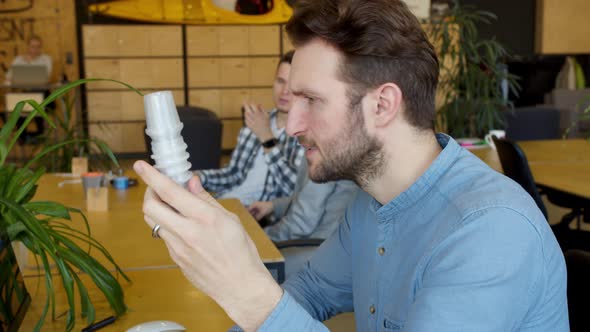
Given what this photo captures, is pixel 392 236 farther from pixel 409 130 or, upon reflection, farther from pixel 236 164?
pixel 236 164

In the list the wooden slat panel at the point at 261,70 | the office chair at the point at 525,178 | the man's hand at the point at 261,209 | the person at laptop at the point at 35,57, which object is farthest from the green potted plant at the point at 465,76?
the person at laptop at the point at 35,57

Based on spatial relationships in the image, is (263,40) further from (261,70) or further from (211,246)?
(211,246)

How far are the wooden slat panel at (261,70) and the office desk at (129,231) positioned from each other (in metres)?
5.82

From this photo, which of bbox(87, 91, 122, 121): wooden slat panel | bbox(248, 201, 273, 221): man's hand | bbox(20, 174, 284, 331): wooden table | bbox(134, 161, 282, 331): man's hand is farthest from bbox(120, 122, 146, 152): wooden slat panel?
bbox(134, 161, 282, 331): man's hand

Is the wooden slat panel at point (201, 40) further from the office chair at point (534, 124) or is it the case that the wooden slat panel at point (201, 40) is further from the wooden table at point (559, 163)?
the wooden table at point (559, 163)

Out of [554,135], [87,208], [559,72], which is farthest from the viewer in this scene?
[559,72]

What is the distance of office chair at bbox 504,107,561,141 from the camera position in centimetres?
→ 577

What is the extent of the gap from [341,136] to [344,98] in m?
0.07

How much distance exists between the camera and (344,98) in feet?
4.29

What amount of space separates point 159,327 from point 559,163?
317 cm

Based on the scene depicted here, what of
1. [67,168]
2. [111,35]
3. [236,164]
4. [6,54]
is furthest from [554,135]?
[6,54]

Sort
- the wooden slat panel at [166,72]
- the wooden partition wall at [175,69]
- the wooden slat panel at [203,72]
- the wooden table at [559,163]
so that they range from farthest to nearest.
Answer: the wooden slat panel at [203,72] → the wooden slat panel at [166,72] → the wooden partition wall at [175,69] → the wooden table at [559,163]

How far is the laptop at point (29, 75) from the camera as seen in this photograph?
8523mm

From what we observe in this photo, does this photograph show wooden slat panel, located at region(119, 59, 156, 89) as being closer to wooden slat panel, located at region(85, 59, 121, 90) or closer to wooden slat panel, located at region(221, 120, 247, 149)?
wooden slat panel, located at region(85, 59, 121, 90)
